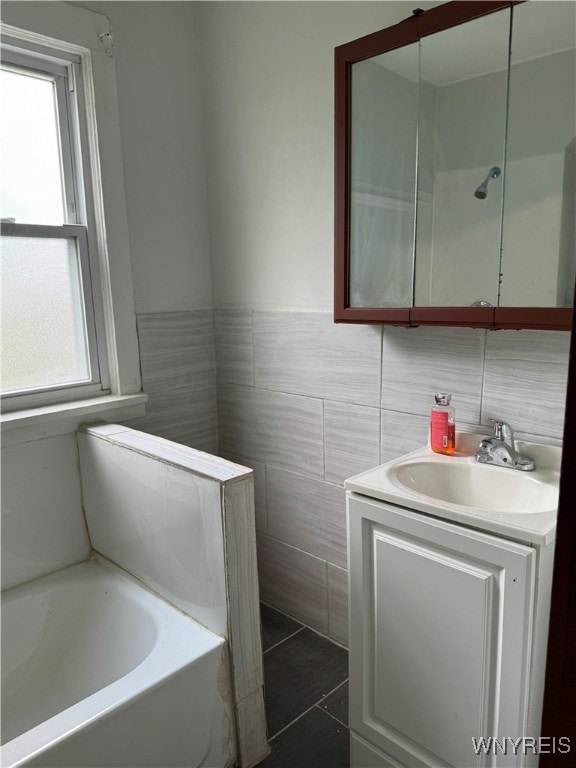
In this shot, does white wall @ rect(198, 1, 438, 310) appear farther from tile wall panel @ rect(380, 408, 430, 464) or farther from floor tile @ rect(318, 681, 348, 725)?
floor tile @ rect(318, 681, 348, 725)

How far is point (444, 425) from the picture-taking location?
150 centimetres

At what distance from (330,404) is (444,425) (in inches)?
19.7

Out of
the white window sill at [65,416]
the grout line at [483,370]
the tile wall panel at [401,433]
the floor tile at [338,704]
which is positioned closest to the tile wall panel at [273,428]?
the tile wall panel at [401,433]

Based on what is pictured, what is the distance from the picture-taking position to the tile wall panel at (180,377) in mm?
2119

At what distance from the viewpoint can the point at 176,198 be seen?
214cm

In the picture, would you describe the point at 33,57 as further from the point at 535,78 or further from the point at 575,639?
the point at 575,639

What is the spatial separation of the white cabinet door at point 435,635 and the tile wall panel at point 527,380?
45 centimetres

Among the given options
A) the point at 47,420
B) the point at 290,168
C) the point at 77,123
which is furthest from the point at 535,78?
the point at 47,420

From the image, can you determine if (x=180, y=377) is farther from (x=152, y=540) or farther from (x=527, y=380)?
(x=527, y=380)

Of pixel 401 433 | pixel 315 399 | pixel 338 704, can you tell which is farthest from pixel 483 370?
pixel 338 704

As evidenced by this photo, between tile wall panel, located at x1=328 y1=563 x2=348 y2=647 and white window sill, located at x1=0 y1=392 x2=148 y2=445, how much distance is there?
94 centimetres

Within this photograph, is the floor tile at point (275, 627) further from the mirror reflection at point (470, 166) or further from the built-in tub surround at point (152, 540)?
the mirror reflection at point (470, 166)

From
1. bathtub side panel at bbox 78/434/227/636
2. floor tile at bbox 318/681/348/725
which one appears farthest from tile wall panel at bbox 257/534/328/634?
bathtub side panel at bbox 78/434/227/636

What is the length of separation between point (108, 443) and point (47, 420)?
0.79 ft
